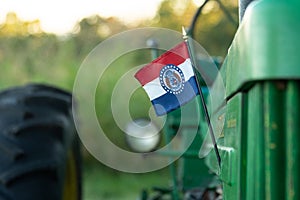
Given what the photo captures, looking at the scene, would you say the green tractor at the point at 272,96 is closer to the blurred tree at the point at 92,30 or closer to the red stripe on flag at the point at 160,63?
the red stripe on flag at the point at 160,63

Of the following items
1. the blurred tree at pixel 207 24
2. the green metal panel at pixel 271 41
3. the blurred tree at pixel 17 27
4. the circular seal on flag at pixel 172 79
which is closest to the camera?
the green metal panel at pixel 271 41

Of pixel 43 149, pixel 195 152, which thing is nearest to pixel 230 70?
pixel 43 149

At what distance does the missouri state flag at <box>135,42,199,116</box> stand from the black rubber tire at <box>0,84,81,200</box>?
127cm

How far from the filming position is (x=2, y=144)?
126 inches

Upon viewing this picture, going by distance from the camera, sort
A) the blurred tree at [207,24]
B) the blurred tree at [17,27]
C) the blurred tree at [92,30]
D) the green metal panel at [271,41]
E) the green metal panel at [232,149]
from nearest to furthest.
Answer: the green metal panel at [271,41], the green metal panel at [232,149], the blurred tree at [17,27], the blurred tree at [92,30], the blurred tree at [207,24]

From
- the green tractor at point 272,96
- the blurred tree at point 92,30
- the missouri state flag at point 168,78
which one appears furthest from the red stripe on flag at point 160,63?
the blurred tree at point 92,30

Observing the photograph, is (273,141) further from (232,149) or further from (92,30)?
(92,30)

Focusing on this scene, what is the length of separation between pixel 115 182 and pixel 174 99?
6.66 meters

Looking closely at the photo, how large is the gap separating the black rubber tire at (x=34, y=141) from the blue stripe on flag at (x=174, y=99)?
125 cm

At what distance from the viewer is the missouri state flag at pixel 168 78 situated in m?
1.96

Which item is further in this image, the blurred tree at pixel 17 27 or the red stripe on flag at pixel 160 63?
the blurred tree at pixel 17 27

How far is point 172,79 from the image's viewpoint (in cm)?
197

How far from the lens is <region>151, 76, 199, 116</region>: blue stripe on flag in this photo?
1.99m

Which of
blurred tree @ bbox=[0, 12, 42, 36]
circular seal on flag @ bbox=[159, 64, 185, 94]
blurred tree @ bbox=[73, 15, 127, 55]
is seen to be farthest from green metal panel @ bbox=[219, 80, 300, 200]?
blurred tree @ bbox=[0, 12, 42, 36]
